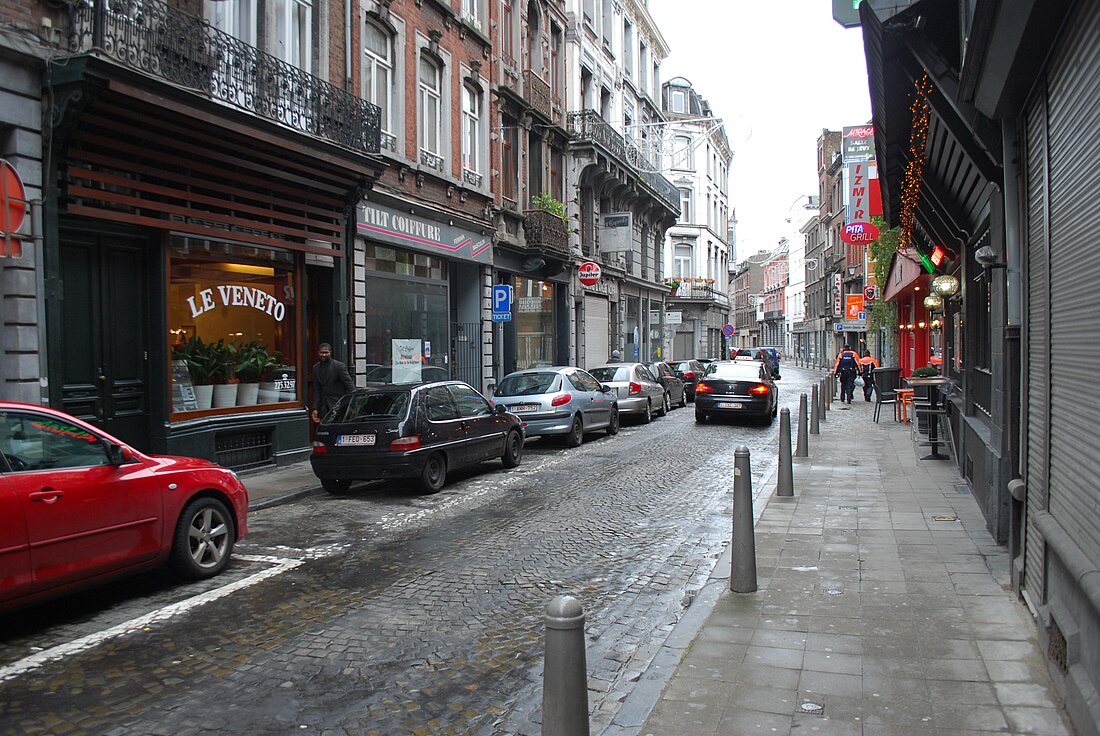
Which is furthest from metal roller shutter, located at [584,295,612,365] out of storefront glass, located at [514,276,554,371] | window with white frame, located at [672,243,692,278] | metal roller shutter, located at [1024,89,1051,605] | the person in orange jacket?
metal roller shutter, located at [1024,89,1051,605]

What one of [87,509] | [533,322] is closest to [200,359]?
[87,509]

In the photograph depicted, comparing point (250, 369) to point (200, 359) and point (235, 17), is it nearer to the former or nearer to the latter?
point (200, 359)

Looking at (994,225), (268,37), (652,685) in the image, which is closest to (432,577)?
(652,685)

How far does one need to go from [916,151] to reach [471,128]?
13.3m

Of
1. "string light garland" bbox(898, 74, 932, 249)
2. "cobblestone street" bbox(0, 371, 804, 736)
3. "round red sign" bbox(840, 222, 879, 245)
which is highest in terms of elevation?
"round red sign" bbox(840, 222, 879, 245)

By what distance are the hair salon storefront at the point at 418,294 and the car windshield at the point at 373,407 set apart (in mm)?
5032

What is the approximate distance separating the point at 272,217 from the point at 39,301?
4235 millimetres

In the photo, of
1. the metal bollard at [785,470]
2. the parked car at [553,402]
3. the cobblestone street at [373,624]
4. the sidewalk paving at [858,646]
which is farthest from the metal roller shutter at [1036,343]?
the parked car at [553,402]

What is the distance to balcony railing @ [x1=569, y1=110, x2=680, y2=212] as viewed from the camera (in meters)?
29.0

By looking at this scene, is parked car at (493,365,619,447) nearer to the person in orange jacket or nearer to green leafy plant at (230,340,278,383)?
green leafy plant at (230,340,278,383)

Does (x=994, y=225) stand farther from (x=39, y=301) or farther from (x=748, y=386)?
(x=748, y=386)

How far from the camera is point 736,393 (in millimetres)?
20234

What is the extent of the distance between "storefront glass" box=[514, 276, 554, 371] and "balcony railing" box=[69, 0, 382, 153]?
35.2ft

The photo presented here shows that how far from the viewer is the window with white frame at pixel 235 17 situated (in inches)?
493
